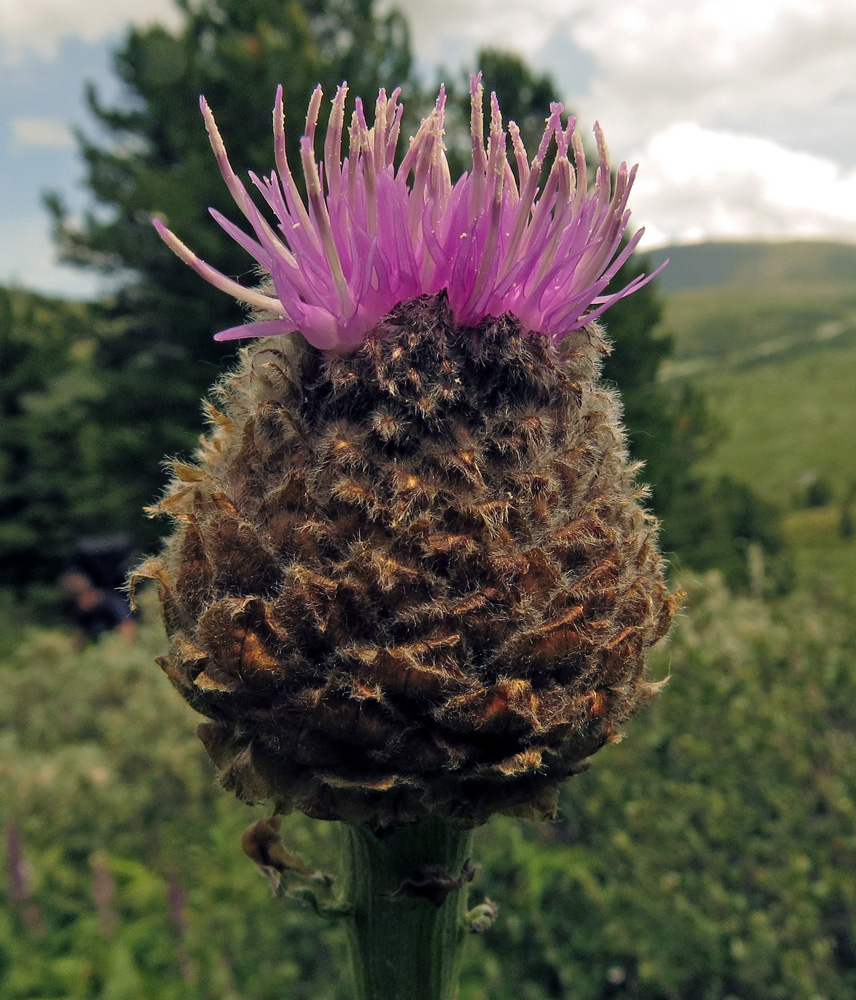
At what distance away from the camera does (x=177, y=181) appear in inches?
648

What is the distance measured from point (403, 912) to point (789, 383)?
66.8 metres

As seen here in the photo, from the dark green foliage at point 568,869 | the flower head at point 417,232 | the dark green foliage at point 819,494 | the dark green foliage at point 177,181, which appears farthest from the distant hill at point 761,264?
the flower head at point 417,232

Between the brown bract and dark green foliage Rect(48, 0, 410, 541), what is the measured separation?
49.1ft

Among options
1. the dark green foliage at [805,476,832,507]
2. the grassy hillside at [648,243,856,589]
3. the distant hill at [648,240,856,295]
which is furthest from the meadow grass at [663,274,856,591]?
the distant hill at [648,240,856,295]

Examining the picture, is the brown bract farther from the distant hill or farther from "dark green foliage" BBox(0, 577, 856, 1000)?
the distant hill

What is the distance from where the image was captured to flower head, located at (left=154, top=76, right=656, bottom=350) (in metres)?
1.33

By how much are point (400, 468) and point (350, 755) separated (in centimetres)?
49

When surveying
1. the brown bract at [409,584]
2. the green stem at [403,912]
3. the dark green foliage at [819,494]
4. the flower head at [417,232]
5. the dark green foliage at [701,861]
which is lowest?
the dark green foliage at [819,494]

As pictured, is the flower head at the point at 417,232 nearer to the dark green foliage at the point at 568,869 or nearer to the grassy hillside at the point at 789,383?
the dark green foliage at the point at 568,869

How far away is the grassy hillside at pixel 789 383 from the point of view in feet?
113

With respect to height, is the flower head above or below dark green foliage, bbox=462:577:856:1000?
above

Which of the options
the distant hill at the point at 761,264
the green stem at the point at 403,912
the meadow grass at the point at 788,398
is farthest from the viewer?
the distant hill at the point at 761,264

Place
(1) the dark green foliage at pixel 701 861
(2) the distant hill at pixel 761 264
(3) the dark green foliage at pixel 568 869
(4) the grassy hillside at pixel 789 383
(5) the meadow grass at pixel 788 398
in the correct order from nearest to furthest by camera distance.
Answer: (3) the dark green foliage at pixel 568 869
(1) the dark green foliage at pixel 701 861
(5) the meadow grass at pixel 788 398
(4) the grassy hillside at pixel 789 383
(2) the distant hill at pixel 761 264

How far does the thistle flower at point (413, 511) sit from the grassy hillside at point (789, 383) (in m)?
8.31
